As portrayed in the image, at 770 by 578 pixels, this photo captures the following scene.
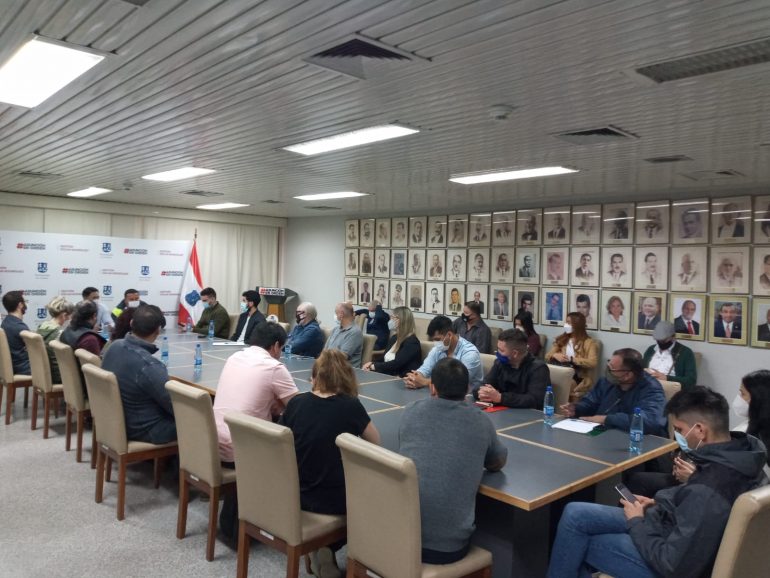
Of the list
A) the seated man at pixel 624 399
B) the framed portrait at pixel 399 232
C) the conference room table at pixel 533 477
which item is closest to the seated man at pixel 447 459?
the conference room table at pixel 533 477

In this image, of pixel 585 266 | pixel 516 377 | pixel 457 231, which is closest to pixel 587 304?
pixel 585 266

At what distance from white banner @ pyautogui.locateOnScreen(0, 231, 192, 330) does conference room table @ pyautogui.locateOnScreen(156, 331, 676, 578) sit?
6635 millimetres

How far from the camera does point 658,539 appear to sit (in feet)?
7.07

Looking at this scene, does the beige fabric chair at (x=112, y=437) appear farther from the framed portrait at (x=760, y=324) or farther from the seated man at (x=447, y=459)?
the framed portrait at (x=760, y=324)

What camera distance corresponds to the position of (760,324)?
18.9ft

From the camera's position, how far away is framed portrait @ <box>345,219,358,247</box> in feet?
32.4

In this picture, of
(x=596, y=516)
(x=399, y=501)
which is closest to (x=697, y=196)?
(x=596, y=516)

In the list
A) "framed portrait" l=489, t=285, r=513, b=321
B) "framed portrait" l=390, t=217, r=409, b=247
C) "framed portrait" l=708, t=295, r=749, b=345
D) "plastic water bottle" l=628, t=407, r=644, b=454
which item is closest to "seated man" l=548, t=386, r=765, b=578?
"plastic water bottle" l=628, t=407, r=644, b=454

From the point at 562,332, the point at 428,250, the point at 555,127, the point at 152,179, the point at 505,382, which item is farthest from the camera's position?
the point at 428,250

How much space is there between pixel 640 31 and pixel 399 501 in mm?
1941

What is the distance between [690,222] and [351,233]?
5.36m

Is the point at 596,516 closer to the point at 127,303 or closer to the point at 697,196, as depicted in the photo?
the point at 697,196

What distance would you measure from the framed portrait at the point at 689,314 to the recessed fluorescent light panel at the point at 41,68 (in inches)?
232

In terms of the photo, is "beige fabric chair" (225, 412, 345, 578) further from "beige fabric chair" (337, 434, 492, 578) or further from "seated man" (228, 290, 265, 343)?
"seated man" (228, 290, 265, 343)
